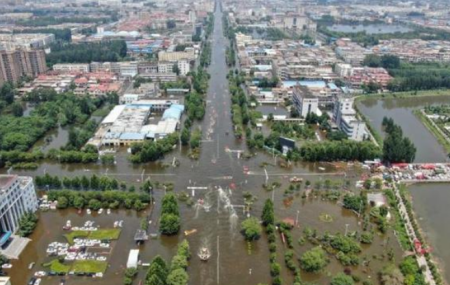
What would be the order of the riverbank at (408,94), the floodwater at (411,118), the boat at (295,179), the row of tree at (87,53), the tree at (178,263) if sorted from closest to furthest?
the tree at (178,263) → the boat at (295,179) → the floodwater at (411,118) → the riverbank at (408,94) → the row of tree at (87,53)

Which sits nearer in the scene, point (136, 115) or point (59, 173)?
point (59, 173)

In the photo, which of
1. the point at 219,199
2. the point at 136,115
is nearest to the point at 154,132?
the point at 136,115

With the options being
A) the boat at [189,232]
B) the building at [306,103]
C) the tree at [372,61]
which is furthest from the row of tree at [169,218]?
the tree at [372,61]

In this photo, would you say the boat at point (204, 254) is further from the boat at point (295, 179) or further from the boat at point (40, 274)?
the boat at point (295, 179)

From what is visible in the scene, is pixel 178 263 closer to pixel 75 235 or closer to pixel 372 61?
pixel 75 235

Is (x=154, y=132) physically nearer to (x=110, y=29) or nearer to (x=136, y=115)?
(x=136, y=115)

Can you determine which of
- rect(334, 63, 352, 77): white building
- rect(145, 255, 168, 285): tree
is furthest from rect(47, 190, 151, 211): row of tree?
rect(334, 63, 352, 77): white building
